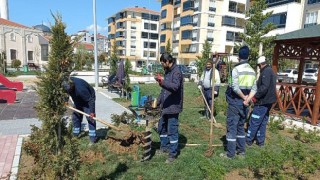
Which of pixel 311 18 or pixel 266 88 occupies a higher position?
pixel 311 18

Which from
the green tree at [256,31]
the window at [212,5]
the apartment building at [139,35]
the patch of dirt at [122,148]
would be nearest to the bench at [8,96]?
the patch of dirt at [122,148]

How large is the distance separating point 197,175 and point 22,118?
20.0 ft

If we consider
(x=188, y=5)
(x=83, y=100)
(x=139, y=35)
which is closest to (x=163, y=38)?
(x=139, y=35)

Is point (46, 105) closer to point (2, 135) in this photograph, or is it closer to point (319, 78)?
point (2, 135)

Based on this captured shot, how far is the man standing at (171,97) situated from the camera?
4277mm

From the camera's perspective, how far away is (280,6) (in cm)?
3416

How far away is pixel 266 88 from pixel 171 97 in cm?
239

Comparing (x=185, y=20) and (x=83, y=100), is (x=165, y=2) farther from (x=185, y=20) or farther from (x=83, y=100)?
(x=83, y=100)

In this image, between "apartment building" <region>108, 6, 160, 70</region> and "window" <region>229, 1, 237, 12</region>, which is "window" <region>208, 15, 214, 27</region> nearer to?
"window" <region>229, 1, 237, 12</region>

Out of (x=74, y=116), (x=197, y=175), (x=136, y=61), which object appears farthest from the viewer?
(x=136, y=61)

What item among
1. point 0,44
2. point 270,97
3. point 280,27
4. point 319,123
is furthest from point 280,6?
point 0,44

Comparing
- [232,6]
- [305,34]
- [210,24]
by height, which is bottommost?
[305,34]

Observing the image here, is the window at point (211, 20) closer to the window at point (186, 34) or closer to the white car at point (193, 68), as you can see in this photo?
the window at point (186, 34)

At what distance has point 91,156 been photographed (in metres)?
4.70
